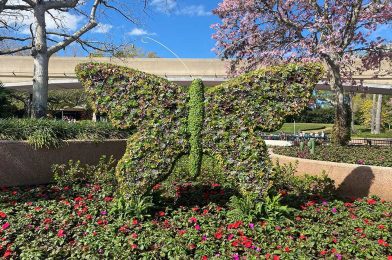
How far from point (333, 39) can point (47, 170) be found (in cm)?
895

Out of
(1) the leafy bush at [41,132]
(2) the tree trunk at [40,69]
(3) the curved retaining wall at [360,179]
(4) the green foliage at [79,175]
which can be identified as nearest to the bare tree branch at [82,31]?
(2) the tree trunk at [40,69]

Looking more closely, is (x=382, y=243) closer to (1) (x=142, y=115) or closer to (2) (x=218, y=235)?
(2) (x=218, y=235)

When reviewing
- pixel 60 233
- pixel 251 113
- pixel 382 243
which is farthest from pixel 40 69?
pixel 382 243

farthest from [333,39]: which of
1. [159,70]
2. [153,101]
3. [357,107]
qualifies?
[357,107]

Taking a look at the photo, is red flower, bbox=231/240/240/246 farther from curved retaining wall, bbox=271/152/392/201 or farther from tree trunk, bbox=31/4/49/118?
tree trunk, bbox=31/4/49/118

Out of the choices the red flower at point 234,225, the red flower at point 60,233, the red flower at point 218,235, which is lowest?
the red flower at point 60,233

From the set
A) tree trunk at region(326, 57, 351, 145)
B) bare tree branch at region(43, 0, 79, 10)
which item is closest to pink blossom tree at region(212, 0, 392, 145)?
tree trunk at region(326, 57, 351, 145)

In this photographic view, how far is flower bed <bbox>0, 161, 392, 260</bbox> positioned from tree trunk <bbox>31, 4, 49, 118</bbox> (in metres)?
3.87

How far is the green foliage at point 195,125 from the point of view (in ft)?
16.2

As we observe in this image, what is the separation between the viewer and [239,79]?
16.6 feet

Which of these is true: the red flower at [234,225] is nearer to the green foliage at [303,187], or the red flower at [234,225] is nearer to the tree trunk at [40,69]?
the green foliage at [303,187]

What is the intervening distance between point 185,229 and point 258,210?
3.09 ft

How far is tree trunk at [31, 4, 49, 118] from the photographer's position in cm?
920

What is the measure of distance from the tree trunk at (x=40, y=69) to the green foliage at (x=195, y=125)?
220 inches
